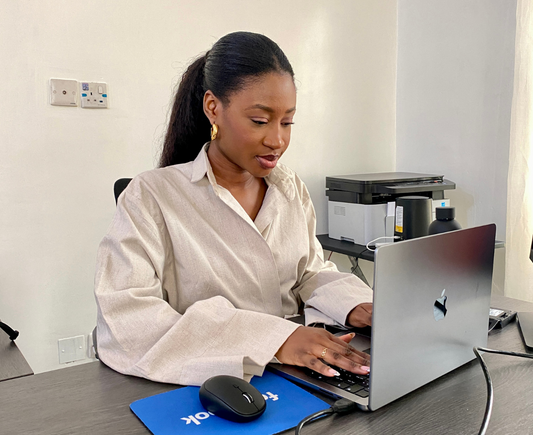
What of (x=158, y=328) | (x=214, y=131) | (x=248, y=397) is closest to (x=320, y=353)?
Answer: (x=248, y=397)

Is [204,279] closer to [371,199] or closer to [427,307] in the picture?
[427,307]

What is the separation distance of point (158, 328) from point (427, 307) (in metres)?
0.47

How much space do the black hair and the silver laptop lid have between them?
A: 570 millimetres

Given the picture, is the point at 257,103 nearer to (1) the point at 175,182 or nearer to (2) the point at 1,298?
(1) the point at 175,182

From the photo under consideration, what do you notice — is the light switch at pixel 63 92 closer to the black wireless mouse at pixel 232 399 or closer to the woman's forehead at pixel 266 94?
the woman's forehead at pixel 266 94

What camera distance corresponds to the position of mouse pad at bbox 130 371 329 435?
679mm

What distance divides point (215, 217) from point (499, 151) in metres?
1.89

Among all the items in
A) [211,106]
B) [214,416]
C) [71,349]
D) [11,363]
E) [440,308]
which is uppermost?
[211,106]

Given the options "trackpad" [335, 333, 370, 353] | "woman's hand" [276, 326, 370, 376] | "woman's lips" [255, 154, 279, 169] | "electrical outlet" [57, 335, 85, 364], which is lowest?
"electrical outlet" [57, 335, 85, 364]

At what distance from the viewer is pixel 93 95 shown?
2.11m

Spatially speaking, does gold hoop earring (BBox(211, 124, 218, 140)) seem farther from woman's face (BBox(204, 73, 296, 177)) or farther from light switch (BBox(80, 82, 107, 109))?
light switch (BBox(80, 82, 107, 109))

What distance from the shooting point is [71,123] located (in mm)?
2086

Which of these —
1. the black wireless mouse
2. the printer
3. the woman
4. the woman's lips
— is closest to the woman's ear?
the woman

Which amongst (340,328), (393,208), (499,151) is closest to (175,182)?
(340,328)
